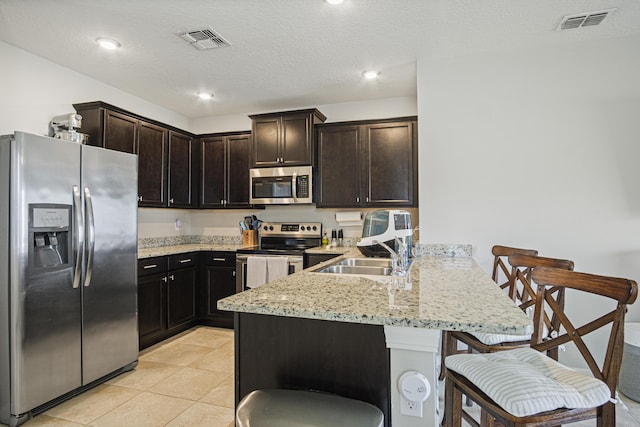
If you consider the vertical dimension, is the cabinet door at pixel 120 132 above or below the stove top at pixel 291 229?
above

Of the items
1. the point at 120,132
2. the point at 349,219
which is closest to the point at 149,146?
the point at 120,132

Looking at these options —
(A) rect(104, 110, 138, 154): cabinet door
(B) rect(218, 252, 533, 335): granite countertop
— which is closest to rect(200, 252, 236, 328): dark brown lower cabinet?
(A) rect(104, 110, 138, 154): cabinet door

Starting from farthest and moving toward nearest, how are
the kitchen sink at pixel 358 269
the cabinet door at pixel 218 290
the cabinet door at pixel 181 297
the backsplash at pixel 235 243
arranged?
the cabinet door at pixel 218 290 → the cabinet door at pixel 181 297 → the backsplash at pixel 235 243 → the kitchen sink at pixel 358 269

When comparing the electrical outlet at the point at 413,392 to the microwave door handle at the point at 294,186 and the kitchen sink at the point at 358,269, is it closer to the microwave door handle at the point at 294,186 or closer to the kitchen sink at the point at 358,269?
the kitchen sink at the point at 358,269

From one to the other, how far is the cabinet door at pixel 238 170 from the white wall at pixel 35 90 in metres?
1.41

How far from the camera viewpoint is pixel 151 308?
3451 millimetres

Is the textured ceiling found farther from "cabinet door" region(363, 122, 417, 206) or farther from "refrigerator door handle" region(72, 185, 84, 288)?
"refrigerator door handle" region(72, 185, 84, 288)

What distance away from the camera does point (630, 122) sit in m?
2.64

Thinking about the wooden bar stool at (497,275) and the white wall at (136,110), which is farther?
the white wall at (136,110)

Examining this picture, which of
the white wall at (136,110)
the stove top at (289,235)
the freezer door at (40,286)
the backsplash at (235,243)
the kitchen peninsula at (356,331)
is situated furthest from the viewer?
the stove top at (289,235)

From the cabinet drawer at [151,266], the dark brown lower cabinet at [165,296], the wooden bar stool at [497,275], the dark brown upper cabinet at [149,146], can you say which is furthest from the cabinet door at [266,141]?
the wooden bar stool at [497,275]

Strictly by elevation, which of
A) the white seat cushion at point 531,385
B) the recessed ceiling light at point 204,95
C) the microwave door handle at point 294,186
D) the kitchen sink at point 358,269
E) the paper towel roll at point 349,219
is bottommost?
the white seat cushion at point 531,385

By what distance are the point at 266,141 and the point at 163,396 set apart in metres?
2.73

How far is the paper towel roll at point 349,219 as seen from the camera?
4.10 m
